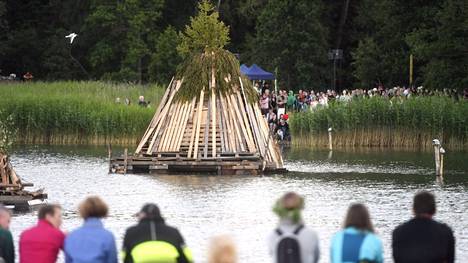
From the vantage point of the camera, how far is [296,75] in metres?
85.1

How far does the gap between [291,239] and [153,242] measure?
1.38 metres

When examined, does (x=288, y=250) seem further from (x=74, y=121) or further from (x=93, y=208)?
(x=74, y=121)

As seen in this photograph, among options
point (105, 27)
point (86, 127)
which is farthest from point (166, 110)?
point (105, 27)

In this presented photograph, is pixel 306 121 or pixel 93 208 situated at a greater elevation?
pixel 306 121

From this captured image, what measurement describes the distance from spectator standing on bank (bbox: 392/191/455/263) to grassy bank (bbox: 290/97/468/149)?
4455 cm

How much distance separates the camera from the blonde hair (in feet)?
41.2

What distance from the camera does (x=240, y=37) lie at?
321 ft

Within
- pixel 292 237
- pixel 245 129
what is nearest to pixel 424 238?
pixel 292 237

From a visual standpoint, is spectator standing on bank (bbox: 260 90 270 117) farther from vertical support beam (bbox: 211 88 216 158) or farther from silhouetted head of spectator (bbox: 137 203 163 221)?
silhouetted head of spectator (bbox: 137 203 163 221)

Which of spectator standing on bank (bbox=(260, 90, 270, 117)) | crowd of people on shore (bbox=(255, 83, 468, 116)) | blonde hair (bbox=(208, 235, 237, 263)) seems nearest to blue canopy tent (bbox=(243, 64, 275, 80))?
crowd of people on shore (bbox=(255, 83, 468, 116))

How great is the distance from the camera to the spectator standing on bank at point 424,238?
49.2 ft

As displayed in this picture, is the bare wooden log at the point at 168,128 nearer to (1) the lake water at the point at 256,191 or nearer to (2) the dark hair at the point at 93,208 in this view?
(1) the lake water at the point at 256,191

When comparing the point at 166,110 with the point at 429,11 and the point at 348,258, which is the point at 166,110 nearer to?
the point at 429,11

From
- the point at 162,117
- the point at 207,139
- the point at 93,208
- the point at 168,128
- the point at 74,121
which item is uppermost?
the point at 74,121
